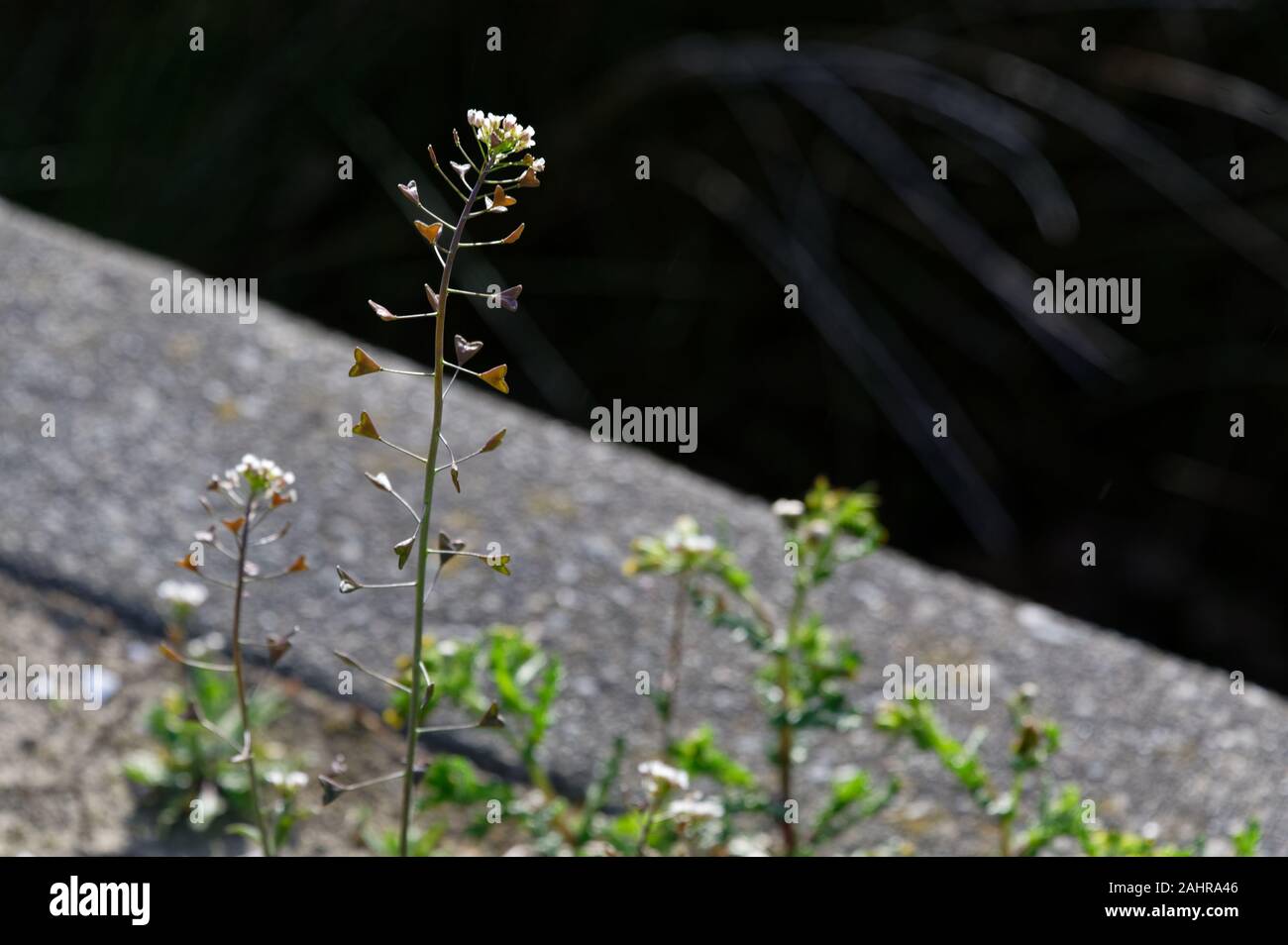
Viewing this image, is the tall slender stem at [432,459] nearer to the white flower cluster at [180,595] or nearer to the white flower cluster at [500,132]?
the white flower cluster at [500,132]

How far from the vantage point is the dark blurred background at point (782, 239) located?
164 inches

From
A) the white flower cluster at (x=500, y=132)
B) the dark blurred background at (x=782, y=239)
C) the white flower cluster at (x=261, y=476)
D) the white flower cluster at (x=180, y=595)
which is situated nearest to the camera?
the white flower cluster at (x=500, y=132)

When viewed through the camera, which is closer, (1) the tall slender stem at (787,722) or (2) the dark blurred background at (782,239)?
(1) the tall slender stem at (787,722)

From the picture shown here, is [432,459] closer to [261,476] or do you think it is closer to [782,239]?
[261,476]

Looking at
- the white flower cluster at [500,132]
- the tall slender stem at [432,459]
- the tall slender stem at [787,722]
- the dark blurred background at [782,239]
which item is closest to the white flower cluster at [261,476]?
the tall slender stem at [432,459]

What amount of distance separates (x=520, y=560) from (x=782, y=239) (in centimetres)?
188

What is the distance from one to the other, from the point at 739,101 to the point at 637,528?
200 cm

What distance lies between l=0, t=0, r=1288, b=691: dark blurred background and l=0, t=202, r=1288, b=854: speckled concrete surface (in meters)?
1.35

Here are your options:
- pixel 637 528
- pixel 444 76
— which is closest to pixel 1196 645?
pixel 637 528

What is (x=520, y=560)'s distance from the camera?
7.86ft

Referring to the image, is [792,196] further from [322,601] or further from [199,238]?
[322,601]

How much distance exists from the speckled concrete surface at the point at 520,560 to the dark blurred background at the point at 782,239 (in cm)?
135

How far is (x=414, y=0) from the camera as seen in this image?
170 inches

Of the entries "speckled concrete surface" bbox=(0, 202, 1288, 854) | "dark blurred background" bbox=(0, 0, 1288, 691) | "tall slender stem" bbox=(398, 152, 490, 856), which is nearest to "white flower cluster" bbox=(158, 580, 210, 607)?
"speckled concrete surface" bbox=(0, 202, 1288, 854)
